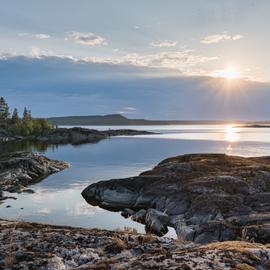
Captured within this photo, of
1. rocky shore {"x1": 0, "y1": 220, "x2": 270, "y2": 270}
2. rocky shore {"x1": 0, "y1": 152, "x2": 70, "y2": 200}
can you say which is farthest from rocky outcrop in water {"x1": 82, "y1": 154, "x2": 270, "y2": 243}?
rocky shore {"x1": 0, "y1": 220, "x2": 270, "y2": 270}

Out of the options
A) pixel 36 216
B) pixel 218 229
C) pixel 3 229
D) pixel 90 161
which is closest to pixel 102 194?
pixel 36 216

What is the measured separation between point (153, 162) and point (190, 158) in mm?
31597

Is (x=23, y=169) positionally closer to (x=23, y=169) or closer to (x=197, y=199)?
(x=23, y=169)

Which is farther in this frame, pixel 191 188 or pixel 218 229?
pixel 191 188

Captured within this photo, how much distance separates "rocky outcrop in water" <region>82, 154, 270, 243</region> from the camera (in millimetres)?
31098

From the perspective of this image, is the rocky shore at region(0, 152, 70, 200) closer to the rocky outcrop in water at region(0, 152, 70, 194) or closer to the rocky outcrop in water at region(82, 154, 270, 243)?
the rocky outcrop in water at region(0, 152, 70, 194)

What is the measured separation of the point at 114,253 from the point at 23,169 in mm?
72645

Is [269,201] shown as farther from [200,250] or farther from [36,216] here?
[200,250]

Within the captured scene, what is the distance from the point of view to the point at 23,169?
8169cm

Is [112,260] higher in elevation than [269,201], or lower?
higher

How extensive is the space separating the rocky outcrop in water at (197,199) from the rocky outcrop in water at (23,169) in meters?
16.1

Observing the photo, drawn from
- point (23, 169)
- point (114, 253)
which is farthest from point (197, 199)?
point (23, 169)

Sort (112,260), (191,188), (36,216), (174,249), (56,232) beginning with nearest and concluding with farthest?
(112,260) → (174,249) → (56,232) → (36,216) → (191,188)

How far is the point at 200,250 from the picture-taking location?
A: 38.9 feet
